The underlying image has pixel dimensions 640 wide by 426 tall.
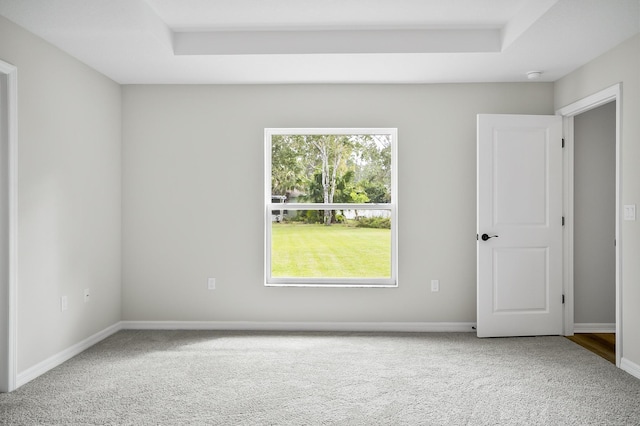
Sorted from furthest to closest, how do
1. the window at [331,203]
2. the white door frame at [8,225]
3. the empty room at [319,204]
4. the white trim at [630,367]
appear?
the window at [331,203]
the white trim at [630,367]
the empty room at [319,204]
the white door frame at [8,225]

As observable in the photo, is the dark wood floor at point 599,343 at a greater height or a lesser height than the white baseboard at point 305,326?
lesser

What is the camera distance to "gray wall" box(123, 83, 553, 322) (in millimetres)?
4359

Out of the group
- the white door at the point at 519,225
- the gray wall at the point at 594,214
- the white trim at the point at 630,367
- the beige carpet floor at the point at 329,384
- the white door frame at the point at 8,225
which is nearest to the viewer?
the beige carpet floor at the point at 329,384

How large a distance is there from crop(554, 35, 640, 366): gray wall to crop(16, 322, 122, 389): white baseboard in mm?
4275

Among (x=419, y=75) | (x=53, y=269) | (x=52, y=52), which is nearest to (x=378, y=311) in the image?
(x=419, y=75)

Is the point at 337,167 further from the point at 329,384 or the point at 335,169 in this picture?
the point at 329,384

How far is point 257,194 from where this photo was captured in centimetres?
440

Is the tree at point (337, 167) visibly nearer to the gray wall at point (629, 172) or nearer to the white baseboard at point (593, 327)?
the gray wall at point (629, 172)

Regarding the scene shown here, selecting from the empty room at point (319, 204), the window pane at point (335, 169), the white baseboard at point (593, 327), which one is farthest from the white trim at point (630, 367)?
the window pane at point (335, 169)

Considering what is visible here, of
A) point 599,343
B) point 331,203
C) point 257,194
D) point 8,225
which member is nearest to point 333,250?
point 331,203

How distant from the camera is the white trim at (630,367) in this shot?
3168 millimetres

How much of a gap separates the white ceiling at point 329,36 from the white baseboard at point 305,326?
2347 mm

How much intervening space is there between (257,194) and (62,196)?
5.47 ft

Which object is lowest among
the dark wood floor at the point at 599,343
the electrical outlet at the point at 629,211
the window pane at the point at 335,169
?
the dark wood floor at the point at 599,343
